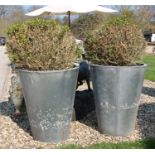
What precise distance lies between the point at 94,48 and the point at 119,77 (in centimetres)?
58

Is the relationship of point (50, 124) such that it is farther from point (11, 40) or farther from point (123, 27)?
point (123, 27)

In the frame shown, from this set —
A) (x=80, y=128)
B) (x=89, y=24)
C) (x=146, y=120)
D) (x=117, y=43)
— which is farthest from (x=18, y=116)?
(x=89, y=24)

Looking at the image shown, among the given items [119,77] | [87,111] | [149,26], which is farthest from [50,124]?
[149,26]

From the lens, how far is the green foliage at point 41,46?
5.07 meters

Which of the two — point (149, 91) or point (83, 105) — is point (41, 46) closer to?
point (83, 105)

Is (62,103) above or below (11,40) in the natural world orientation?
below

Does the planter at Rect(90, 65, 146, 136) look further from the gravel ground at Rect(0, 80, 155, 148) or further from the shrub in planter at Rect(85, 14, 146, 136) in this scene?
the gravel ground at Rect(0, 80, 155, 148)

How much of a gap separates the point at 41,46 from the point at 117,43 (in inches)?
41.4

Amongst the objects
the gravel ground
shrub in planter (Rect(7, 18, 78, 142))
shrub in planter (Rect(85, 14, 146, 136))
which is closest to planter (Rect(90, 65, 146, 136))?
shrub in planter (Rect(85, 14, 146, 136))

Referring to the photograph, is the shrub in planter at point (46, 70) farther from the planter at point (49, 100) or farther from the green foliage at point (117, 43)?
the green foliage at point (117, 43)

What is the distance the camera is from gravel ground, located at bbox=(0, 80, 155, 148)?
5.41 meters

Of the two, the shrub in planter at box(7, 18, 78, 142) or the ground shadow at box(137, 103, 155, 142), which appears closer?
the shrub in planter at box(7, 18, 78, 142)

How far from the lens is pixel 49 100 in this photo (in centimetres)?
506

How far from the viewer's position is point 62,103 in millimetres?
5148
